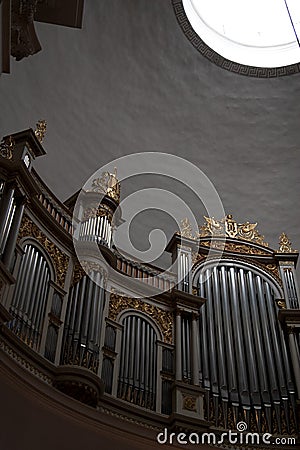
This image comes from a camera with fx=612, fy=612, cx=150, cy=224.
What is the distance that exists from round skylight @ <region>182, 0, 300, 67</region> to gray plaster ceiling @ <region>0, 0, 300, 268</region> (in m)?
0.76

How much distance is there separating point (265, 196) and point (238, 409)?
298 inches

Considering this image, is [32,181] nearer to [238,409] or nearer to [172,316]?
[172,316]

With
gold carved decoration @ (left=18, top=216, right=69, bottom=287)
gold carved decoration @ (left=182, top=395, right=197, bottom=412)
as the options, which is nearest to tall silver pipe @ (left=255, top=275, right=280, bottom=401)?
gold carved decoration @ (left=182, top=395, right=197, bottom=412)

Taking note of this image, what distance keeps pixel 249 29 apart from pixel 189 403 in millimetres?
12539

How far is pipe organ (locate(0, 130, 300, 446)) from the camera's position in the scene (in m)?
7.86

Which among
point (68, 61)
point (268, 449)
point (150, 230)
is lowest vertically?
point (268, 449)

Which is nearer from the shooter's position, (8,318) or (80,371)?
(8,318)

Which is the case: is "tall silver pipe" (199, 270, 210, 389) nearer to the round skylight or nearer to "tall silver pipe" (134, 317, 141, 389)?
"tall silver pipe" (134, 317, 141, 389)

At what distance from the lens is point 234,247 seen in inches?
481

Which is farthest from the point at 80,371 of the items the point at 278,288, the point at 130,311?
the point at 278,288

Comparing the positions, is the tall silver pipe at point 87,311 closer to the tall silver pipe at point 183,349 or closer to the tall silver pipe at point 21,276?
the tall silver pipe at point 21,276

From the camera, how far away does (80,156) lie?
45.1ft

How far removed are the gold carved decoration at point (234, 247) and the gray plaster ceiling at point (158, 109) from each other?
109 inches
